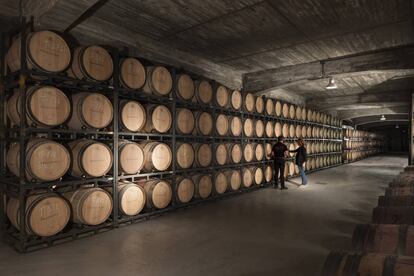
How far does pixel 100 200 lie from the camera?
5.03m

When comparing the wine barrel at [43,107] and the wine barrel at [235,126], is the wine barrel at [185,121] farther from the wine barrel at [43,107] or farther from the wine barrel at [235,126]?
the wine barrel at [43,107]

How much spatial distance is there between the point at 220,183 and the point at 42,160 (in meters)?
4.82

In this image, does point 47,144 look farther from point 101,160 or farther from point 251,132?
point 251,132

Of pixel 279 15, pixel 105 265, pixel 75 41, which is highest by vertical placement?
pixel 279 15

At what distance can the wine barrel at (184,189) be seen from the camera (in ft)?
22.1

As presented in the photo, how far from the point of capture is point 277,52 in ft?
27.0

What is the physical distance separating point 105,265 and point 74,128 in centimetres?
243

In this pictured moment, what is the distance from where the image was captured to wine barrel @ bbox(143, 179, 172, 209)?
6.11 m

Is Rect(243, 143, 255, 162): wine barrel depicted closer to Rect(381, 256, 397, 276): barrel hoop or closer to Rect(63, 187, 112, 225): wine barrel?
Rect(63, 187, 112, 225): wine barrel

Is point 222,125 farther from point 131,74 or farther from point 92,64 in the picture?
point 92,64

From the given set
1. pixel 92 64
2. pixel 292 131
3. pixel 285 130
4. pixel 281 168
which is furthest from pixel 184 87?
pixel 292 131

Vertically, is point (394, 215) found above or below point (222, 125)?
below

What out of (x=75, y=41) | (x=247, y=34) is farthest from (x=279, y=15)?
(x=75, y=41)

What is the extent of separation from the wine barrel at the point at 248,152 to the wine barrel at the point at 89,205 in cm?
509
